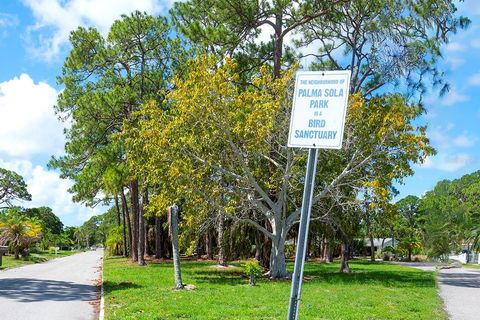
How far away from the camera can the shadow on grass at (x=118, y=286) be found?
657 inches

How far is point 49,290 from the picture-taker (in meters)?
16.5

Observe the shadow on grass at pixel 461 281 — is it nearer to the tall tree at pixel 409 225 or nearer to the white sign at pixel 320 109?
the white sign at pixel 320 109

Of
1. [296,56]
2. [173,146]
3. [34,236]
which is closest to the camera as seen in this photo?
[173,146]

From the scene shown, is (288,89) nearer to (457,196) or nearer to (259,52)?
(259,52)

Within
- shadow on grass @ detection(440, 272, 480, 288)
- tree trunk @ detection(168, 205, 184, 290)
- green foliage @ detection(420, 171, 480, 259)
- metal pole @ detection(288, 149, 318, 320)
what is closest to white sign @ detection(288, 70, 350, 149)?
metal pole @ detection(288, 149, 318, 320)

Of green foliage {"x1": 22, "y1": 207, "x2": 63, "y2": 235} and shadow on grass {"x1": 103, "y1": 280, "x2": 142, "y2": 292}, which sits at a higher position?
shadow on grass {"x1": 103, "y1": 280, "x2": 142, "y2": 292}

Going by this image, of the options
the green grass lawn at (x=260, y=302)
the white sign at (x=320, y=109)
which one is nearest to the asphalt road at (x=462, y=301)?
the green grass lawn at (x=260, y=302)

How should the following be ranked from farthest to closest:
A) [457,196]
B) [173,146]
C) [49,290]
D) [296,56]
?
[457,196] < [296,56] < [173,146] < [49,290]

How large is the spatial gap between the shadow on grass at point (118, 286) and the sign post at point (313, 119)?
12.9m

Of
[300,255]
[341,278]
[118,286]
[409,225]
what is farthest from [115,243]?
[300,255]

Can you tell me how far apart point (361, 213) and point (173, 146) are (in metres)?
9.02

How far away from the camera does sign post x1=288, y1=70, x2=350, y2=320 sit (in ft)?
14.5

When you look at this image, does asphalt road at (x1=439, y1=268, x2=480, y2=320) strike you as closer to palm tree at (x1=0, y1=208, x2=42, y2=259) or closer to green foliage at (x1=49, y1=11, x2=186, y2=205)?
green foliage at (x1=49, y1=11, x2=186, y2=205)

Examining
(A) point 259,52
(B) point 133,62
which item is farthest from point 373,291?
(B) point 133,62
